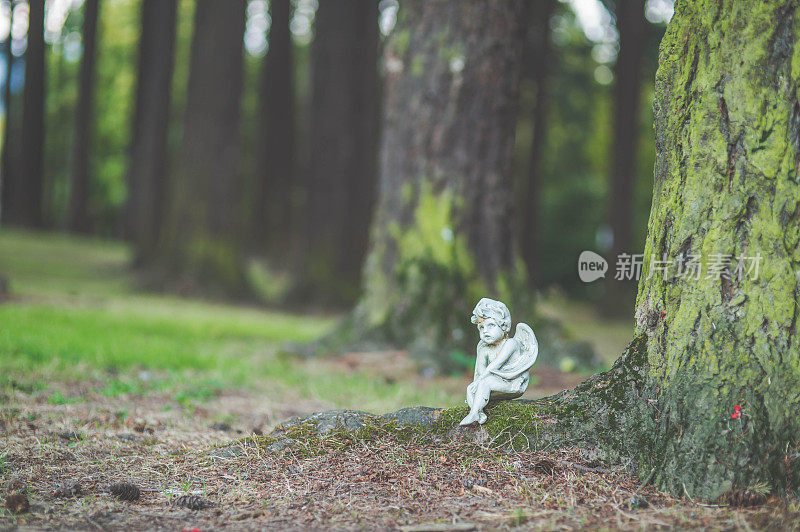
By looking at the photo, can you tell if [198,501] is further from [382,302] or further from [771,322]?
[382,302]

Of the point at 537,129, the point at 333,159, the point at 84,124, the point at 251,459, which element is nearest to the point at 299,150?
the point at 84,124

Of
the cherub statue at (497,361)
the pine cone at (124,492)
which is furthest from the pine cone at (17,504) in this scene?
the cherub statue at (497,361)

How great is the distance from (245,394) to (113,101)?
3190 cm

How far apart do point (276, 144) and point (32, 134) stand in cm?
769

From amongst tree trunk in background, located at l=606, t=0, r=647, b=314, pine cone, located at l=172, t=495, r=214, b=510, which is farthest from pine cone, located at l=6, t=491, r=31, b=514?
tree trunk in background, located at l=606, t=0, r=647, b=314

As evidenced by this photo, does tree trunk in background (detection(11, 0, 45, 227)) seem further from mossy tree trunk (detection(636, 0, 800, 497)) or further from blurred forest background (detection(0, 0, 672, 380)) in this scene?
mossy tree trunk (detection(636, 0, 800, 497))

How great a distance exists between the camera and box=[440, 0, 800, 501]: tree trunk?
2.71 meters

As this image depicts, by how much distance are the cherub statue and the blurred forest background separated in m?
3.78

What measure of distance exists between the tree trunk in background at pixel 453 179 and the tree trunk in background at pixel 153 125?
8303 millimetres

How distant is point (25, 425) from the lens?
3875mm

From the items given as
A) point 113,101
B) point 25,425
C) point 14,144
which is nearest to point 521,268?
point 25,425

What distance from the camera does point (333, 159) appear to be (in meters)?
14.5
